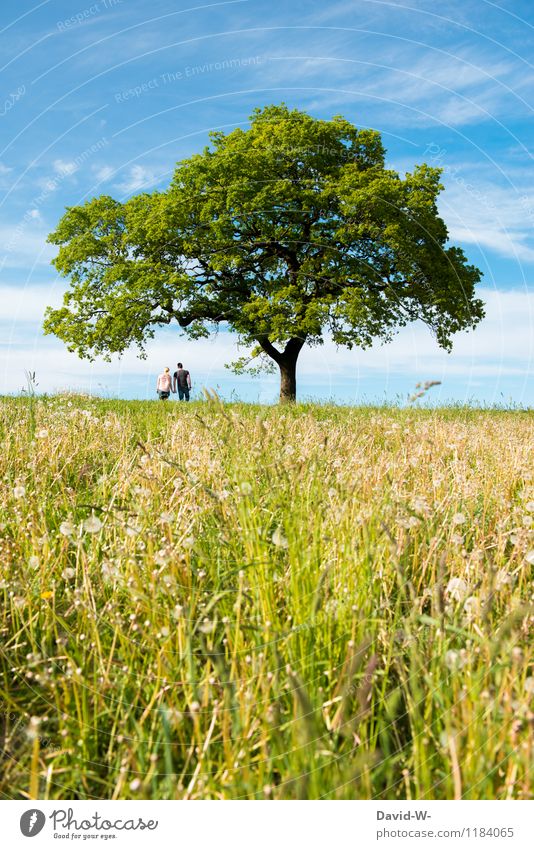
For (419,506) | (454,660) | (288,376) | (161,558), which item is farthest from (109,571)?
(288,376)

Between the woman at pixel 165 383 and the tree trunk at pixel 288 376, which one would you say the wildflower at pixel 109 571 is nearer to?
the woman at pixel 165 383

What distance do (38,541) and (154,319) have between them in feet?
91.8

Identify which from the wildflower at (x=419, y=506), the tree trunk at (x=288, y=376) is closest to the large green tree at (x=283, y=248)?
the tree trunk at (x=288, y=376)

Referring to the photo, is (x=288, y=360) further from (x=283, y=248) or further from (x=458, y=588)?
(x=458, y=588)

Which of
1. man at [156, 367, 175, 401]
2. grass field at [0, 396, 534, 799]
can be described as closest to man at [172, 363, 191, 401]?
man at [156, 367, 175, 401]

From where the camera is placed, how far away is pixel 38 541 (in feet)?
11.3

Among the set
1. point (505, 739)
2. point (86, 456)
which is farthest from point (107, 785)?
point (86, 456)

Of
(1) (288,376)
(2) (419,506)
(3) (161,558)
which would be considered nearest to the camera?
(3) (161,558)

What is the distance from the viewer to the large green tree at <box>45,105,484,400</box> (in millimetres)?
26078

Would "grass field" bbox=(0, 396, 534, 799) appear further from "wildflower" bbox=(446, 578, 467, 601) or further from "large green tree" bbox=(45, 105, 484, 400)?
"large green tree" bbox=(45, 105, 484, 400)
